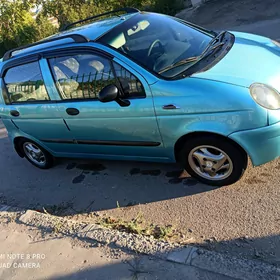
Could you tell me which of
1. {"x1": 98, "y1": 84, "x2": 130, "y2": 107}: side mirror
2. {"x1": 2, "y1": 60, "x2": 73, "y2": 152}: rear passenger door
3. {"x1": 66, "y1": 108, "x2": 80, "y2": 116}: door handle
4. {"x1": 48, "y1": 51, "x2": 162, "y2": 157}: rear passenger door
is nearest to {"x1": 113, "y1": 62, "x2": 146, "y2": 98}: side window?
{"x1": 48, "y1": 51, "x2": 162, "y2": 157}: rear passenger door

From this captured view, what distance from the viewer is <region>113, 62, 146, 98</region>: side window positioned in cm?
348

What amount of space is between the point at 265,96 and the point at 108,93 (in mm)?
1479

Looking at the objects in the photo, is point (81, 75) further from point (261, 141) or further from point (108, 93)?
point (261, 141)

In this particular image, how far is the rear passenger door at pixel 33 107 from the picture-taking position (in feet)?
13.8

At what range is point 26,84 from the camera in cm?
441

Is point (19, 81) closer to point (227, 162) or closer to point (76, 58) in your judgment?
point (76, 58)

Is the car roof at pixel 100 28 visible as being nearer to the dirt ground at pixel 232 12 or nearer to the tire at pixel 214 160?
the tire at pixel 214 160

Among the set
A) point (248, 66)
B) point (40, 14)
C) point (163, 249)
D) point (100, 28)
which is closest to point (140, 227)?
point (163, 249)

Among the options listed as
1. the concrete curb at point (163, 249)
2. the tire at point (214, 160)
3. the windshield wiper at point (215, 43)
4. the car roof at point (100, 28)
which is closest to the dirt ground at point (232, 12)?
the windshield wiper at point (215, 43)

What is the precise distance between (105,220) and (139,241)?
669mm

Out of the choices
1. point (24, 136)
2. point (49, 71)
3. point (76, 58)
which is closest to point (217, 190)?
point (76, 58)

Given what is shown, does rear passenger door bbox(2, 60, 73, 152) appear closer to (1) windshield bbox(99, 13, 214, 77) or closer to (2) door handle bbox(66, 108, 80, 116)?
(2) door handle bbox(66, 108, 80, 116)

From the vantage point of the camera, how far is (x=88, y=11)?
43.5 feet

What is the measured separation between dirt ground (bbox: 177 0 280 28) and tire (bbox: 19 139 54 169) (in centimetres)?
711
